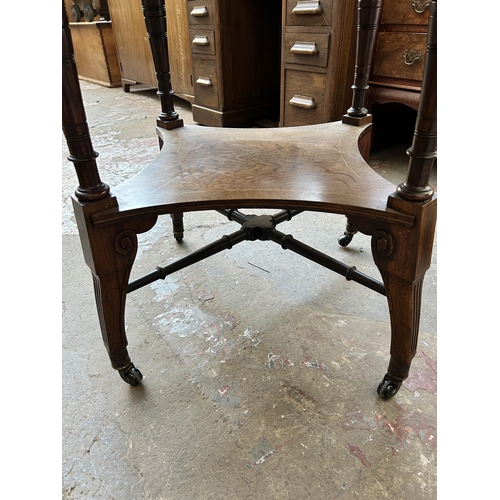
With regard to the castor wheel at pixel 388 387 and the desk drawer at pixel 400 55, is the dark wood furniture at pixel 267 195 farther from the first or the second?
the desk drawer at pixel 400 55

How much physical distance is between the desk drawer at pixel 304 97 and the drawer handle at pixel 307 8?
9.0 inches

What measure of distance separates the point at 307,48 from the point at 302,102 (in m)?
0.22

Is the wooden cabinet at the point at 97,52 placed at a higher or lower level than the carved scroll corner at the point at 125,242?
higher

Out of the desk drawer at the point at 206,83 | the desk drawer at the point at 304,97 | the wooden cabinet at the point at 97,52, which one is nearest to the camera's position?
the desk drawer at the point at 304,97

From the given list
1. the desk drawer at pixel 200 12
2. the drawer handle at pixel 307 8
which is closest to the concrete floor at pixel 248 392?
the drawer handle at pixel 307 8

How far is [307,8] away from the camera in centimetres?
158

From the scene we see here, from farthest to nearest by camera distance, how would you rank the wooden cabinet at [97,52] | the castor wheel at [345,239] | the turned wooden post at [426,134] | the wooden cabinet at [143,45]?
A: 1. the wooden cabinet at [97,52]
2. the wooden cabinet at [143,45]
3. the castor wheel at [345,239]
4. the turned wooden post at [426,134]

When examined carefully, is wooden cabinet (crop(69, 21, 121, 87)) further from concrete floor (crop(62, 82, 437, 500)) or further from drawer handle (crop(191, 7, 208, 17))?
concrete floor (crop(62, 82, 437, 500))

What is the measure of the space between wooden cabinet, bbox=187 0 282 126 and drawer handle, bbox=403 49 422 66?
3.22 feet

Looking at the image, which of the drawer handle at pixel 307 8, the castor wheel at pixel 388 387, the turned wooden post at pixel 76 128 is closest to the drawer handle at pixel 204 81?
the drawer handle at pixel 307 8

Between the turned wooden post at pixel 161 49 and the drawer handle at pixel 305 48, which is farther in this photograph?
the drawer handle at pixel 305 48

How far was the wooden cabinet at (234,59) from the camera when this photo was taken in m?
2.06

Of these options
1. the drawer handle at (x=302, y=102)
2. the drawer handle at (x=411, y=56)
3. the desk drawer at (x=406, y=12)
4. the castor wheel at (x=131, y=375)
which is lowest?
the castor wheel at (x=131, y=375)

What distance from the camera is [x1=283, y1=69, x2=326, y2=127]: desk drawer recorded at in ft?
5.57
